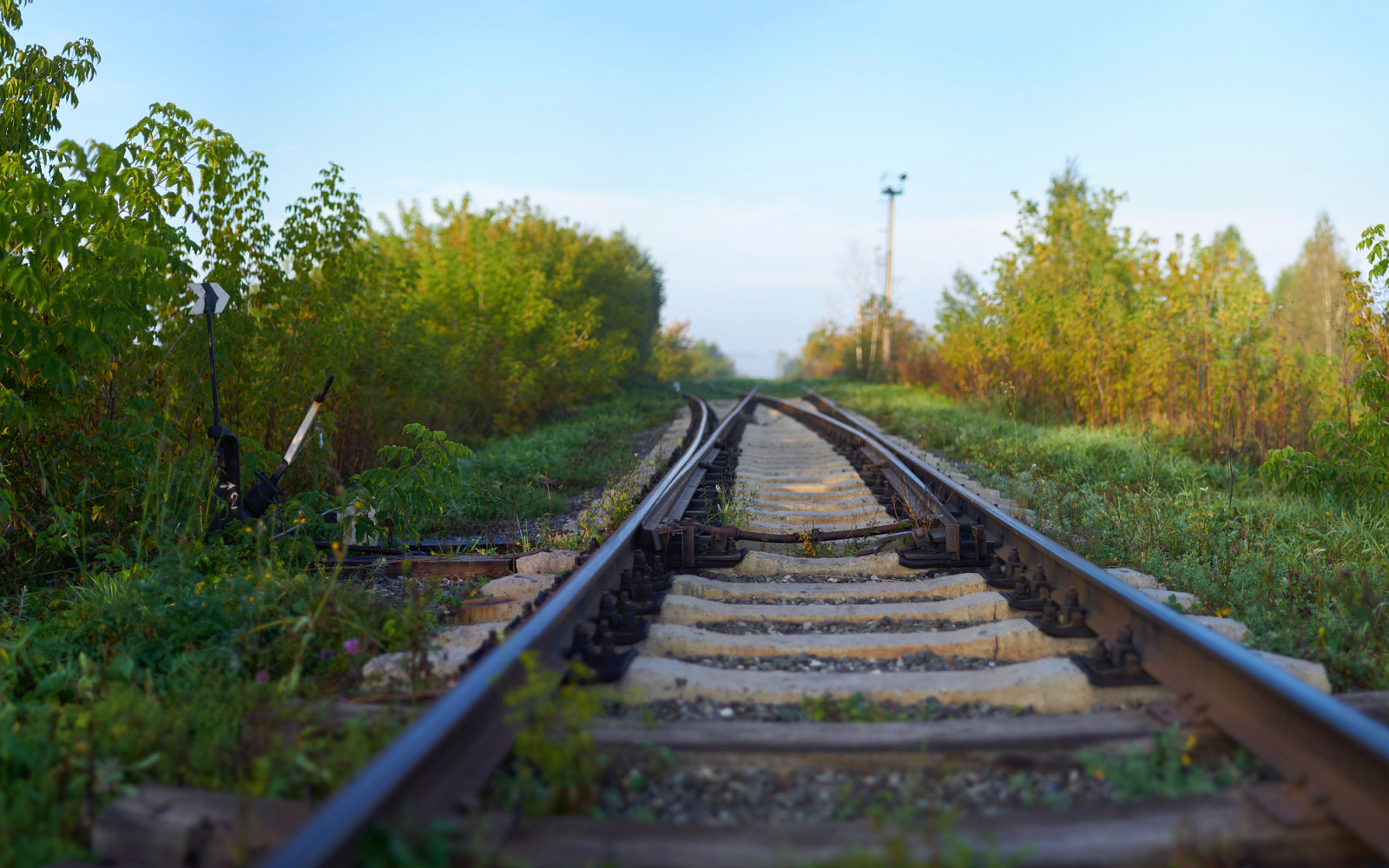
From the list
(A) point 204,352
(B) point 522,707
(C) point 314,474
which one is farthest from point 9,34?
(B) point 522,707

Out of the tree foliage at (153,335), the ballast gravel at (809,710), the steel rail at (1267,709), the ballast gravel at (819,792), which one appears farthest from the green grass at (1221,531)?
the tree foliage at (153,335)

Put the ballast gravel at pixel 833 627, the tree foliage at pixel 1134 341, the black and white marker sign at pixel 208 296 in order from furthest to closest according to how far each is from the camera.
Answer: the tree foliage at pixel 1134 341
the black and white marker sign at pixel 208 296
the ballast gravel at pixel 833 627

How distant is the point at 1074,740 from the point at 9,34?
23.3 ft

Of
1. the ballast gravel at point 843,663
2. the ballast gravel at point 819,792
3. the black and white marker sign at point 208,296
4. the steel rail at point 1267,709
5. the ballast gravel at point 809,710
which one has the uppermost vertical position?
the black and white marker sign at point 208,296

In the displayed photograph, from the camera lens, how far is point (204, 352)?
19.4ft

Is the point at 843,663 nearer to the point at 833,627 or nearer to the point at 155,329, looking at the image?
the point at 833,627

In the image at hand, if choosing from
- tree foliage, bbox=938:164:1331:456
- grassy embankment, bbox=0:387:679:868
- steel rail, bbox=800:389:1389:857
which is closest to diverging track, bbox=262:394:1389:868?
steel rail, bbox=800:389:1389:857

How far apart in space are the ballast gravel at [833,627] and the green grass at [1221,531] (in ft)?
3.81

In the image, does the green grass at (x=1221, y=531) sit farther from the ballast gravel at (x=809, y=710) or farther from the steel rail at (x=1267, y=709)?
the ballast gravel at (x=809, y=710)

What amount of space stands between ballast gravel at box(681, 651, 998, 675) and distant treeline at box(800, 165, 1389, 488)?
175 inches

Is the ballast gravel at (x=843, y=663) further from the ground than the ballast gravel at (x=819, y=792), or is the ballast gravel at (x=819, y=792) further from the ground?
the ballast gravel at (x=843, y=663)

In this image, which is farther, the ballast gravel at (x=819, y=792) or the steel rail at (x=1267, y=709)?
the ballast gravel at (x=819, y=792)

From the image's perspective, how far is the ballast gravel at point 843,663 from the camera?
9.75 feet

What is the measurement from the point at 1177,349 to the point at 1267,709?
887 cm
